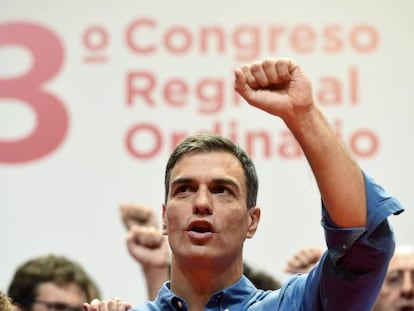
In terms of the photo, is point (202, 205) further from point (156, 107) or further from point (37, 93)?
point (37, 93)

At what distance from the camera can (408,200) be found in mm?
4879

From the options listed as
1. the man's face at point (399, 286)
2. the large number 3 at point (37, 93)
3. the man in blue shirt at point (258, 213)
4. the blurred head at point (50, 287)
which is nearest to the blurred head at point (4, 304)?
the man in blue shirt at point (258, 213)

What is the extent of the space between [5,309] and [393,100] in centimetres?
270

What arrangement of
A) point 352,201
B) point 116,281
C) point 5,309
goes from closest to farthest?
point 352,201
point 5,309
point 116,281

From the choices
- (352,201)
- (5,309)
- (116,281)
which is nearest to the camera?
(352,201)

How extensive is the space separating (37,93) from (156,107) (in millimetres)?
595

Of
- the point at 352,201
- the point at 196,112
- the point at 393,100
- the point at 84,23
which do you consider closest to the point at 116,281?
the point at 196,112

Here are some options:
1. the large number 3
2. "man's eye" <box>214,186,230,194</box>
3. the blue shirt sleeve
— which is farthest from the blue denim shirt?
the large number 3

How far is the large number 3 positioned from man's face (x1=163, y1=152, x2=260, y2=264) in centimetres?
232

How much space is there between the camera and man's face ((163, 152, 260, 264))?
262cm

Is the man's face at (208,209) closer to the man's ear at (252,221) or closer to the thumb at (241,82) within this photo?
the man's ear at (252,221)

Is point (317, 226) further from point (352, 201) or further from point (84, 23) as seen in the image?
point (352, 201)

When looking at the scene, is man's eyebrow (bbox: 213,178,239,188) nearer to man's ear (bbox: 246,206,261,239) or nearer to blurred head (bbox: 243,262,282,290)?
man's ear (bbox: 246,206,261,239)

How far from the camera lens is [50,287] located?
4.25 m
